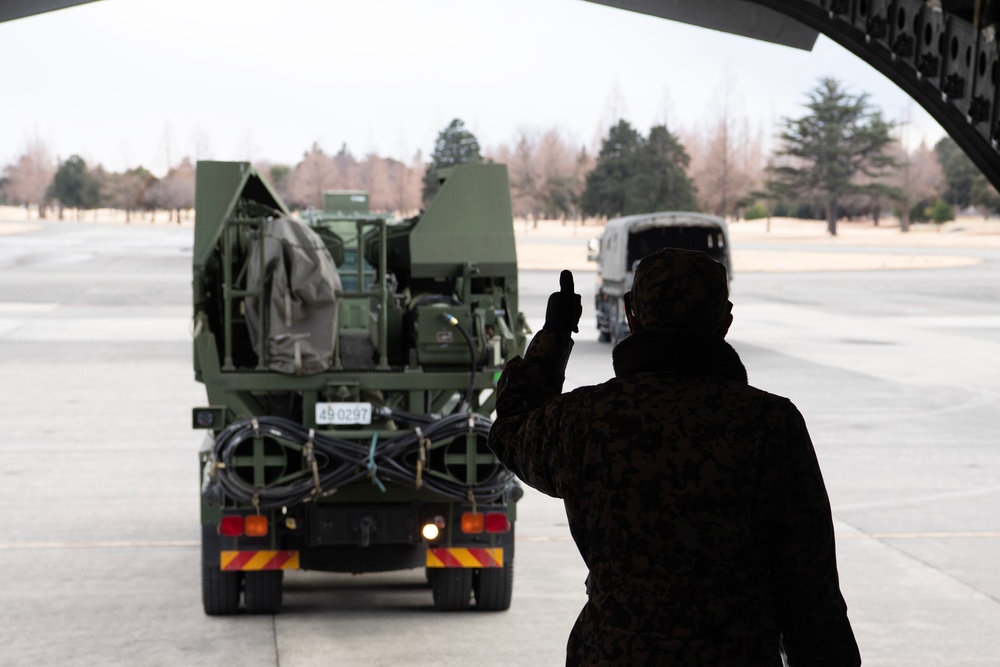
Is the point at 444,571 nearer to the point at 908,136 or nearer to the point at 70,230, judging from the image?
the point at 70,230

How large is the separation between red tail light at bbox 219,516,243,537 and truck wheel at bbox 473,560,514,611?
151 cm

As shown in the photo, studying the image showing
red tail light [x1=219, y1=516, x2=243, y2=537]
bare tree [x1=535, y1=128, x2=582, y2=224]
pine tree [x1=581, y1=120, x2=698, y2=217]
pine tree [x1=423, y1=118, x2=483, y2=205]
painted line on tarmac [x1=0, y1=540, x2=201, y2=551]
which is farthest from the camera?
bare tree [x1=535, y1=128, x2=582, y2=224]

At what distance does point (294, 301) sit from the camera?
27.7 ft

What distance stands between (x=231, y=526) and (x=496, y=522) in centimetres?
149

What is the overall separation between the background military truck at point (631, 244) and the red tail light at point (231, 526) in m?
18.5

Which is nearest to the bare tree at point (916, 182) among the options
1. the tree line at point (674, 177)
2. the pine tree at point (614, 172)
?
the tree line at point (674, 177)

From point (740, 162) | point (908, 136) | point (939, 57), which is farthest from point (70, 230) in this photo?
point (939, 57)

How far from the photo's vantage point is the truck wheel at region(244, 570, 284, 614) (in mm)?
8445

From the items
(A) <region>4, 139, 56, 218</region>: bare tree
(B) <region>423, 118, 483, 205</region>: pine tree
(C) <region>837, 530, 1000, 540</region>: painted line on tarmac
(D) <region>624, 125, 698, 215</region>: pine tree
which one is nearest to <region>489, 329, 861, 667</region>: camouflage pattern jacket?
(C) <region>837, 530, 1000, 540</region>: painted line on tarmac

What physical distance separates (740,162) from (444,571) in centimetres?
14471

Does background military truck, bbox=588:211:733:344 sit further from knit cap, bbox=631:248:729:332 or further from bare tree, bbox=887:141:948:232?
bare tree, bbox=887:141:948:232

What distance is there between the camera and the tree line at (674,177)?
96.4 metres

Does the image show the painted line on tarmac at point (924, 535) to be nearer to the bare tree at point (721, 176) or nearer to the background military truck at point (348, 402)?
the background military truck at point (348, 402)

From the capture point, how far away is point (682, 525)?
2.98m
